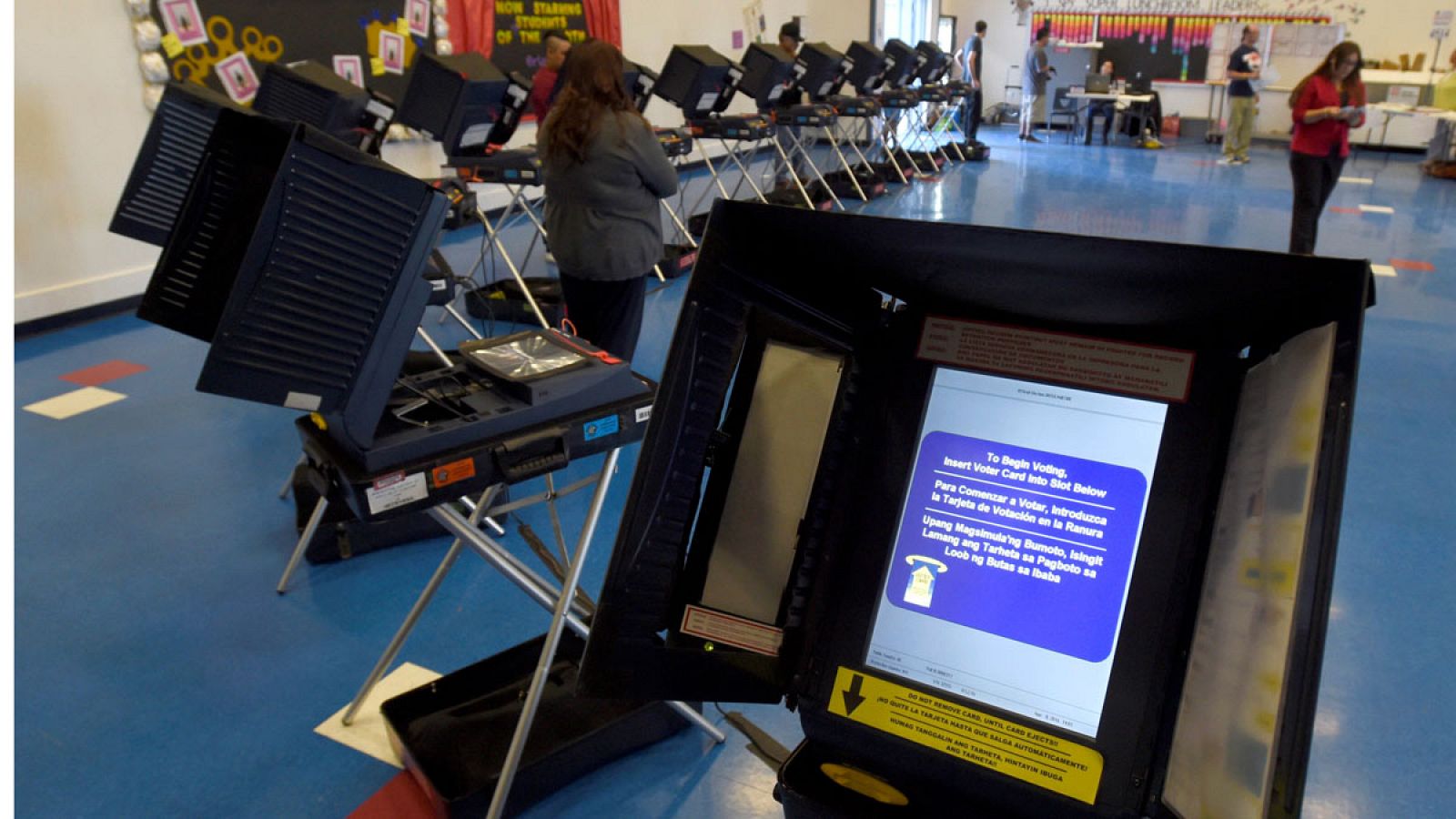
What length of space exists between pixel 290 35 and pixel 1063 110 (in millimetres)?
10257

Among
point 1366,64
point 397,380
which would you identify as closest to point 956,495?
point 397,380

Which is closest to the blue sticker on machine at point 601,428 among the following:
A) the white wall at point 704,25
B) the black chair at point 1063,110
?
the white wall at point 704,25

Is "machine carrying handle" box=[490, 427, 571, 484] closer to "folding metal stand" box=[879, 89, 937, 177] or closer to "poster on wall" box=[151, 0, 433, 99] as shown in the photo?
"poster on wall" box=[151, 0, 433, 99]

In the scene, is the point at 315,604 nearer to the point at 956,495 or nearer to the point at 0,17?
the point at 956,495

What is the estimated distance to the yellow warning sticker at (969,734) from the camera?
0.81m

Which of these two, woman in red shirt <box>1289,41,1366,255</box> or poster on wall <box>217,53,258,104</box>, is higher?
woman in red shirt <box>1289,41,1366,255</box>

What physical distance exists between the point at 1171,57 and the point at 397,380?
13.3 m

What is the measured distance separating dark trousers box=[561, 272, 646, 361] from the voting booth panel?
2483 millimetres

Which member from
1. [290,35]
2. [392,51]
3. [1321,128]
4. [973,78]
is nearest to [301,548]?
[290,35]

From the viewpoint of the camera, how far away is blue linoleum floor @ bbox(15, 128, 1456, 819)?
1922 mm

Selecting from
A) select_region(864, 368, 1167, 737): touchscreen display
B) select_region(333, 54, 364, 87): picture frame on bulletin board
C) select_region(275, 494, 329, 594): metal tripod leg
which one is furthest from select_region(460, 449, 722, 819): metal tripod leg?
select_region(333, 54, 364, 87): picture frame on bulletin board

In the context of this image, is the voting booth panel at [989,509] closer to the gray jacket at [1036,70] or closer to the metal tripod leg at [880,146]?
the metal tripod leg at [880,146]

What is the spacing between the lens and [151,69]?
16.3 feet

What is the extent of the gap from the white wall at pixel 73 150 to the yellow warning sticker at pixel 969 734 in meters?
4.90
